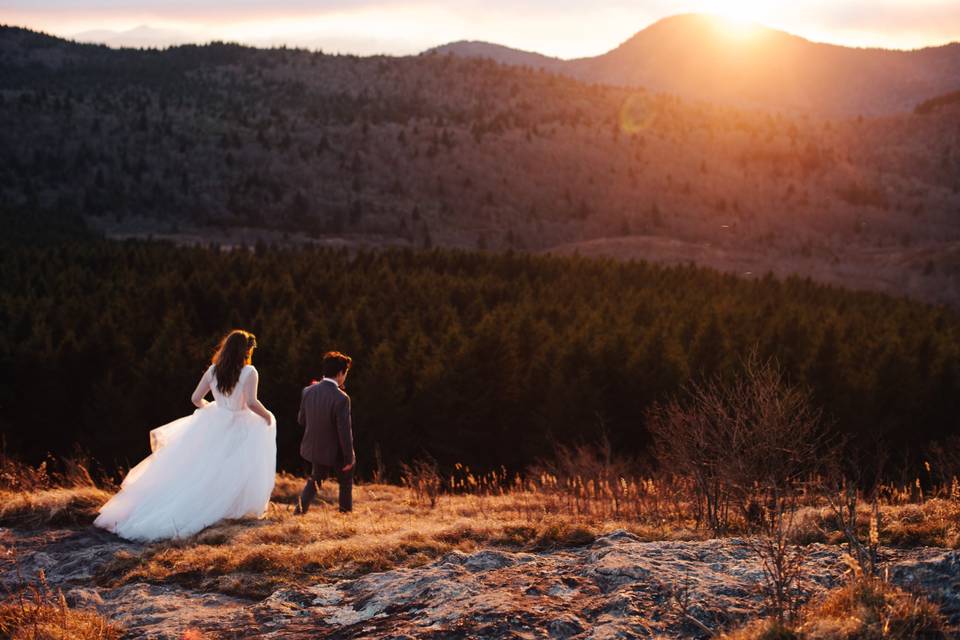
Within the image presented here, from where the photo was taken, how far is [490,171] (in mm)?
101500

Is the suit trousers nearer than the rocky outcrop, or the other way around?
the rocky outcrop

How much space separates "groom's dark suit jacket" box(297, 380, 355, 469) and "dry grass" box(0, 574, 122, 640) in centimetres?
404

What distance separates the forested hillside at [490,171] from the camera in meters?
84.3

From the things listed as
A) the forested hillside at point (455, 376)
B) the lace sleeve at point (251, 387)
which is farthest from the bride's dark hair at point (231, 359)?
the forested hillside at point (455, 376)

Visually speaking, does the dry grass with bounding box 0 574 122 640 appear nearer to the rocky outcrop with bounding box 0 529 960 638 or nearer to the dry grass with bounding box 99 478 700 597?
the rocky outcrop with bounding box 0 529 960 638

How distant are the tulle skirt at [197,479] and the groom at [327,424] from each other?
0.59 metres

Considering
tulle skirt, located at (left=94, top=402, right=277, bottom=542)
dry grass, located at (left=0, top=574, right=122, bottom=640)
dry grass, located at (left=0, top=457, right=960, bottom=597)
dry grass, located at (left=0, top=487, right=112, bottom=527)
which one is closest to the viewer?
dry grass, located at (left=0, top=574, right=122, bottom=640)

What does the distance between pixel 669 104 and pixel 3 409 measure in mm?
118499

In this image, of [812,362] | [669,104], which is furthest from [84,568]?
[669,104]

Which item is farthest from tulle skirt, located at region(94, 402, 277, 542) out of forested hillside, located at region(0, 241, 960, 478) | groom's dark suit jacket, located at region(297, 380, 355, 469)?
forested hillside, located at region(0, 241, 960, 478)

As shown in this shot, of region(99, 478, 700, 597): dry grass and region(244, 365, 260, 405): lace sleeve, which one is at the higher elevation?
region(244, 365, 260, 405): lace sleeve

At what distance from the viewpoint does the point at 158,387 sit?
2209 cm

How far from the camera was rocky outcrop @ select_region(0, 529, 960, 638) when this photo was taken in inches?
203

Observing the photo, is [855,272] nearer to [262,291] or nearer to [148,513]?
[262,291]
